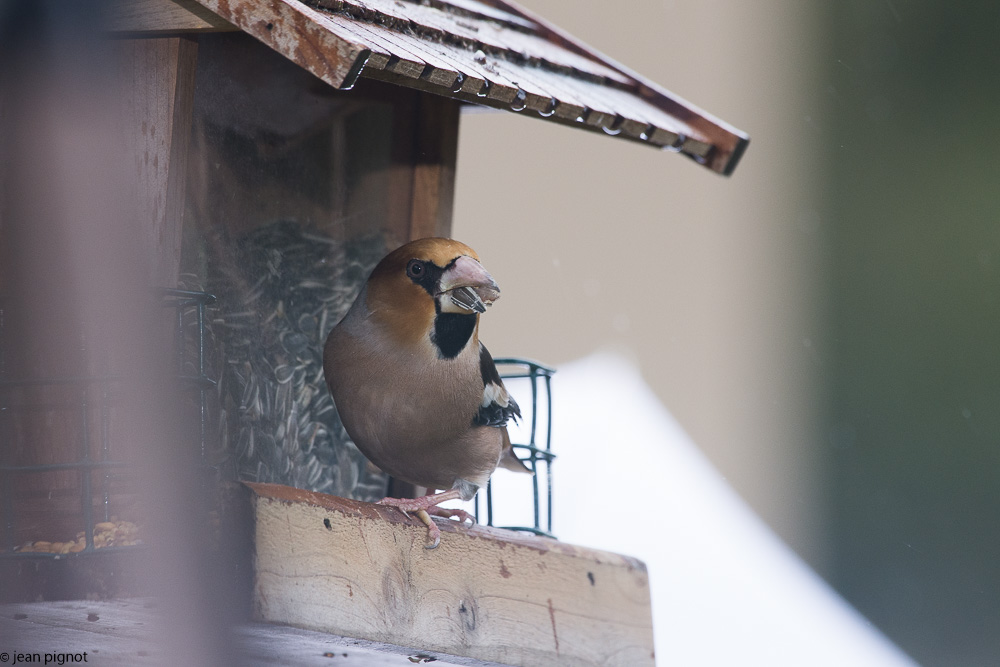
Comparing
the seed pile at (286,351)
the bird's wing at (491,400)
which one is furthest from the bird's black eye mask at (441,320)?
the seed pile at (286,351)

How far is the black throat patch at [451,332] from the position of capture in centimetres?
268

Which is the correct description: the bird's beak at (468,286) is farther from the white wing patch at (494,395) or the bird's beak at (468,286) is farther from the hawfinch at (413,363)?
the white wing patch at (494,395)

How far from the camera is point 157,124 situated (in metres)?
2.31

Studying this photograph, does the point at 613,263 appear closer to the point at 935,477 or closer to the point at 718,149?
the point at 935,477

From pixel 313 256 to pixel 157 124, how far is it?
0.62 meters

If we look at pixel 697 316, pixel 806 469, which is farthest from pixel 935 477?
pixel 697 316

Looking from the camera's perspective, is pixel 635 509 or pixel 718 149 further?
pixel 635 509

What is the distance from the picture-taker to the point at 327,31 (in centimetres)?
200

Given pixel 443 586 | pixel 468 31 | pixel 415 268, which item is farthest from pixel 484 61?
pixel 443 586

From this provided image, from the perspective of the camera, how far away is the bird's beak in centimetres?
254

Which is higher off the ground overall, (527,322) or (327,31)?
(327,31)

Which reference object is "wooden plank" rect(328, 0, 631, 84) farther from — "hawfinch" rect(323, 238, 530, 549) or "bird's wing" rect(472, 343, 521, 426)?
"bird's wing" rect(472, 343, 521, 426)

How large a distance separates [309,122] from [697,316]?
226 inches

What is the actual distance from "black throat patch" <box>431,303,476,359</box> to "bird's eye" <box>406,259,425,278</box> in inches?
3.2
